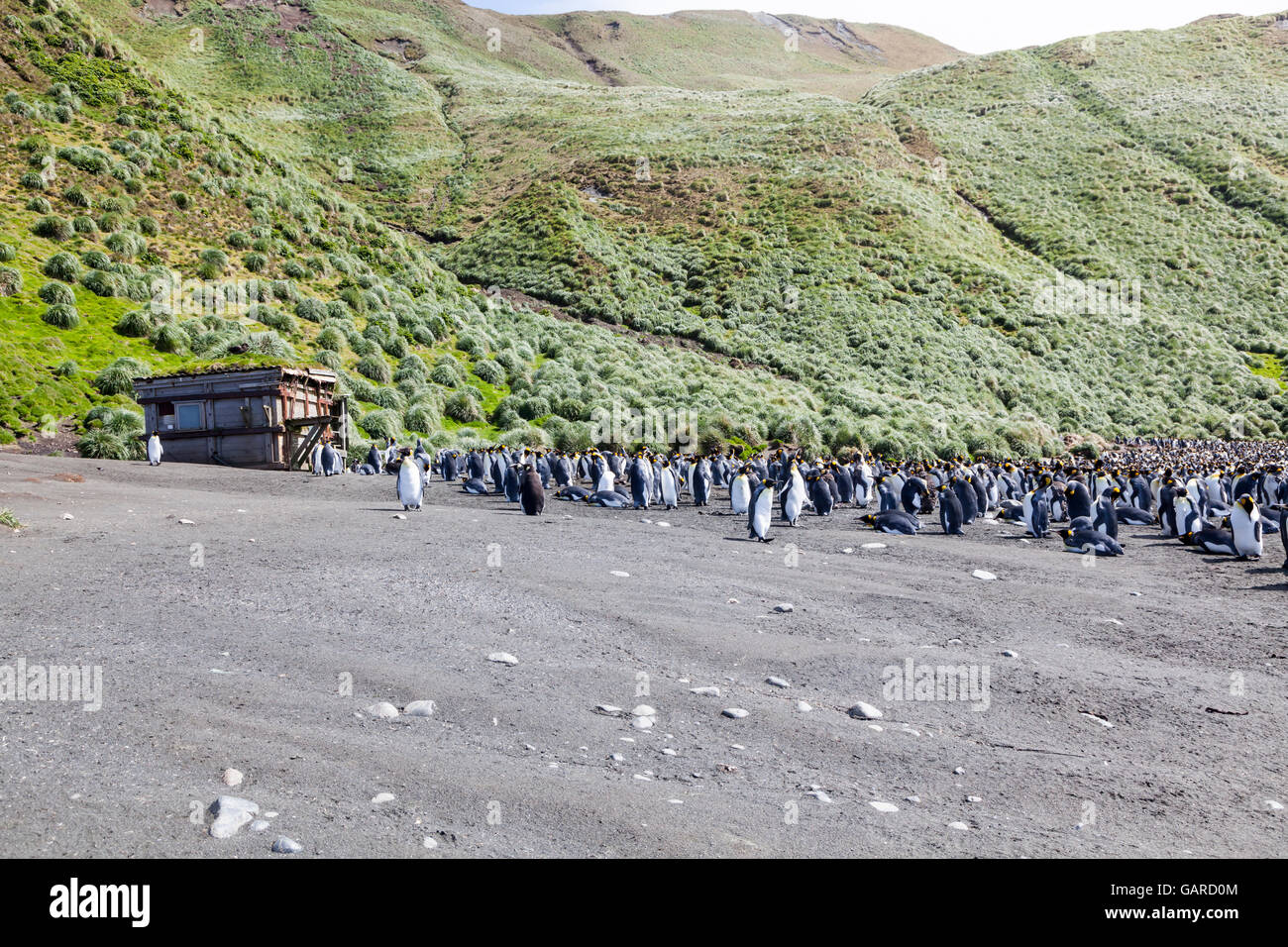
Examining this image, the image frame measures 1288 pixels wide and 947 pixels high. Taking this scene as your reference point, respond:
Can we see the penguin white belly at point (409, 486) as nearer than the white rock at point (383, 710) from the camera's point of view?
No

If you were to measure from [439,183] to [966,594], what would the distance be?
67719 mm

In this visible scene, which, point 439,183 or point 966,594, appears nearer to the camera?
point 966,594

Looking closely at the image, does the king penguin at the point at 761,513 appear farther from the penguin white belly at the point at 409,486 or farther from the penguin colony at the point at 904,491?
the penguin white belly at the point at 409,486

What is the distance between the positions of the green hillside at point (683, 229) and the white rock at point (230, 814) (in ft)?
74.8

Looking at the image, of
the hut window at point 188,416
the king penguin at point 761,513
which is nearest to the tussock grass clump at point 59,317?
the hut window at point 188,416

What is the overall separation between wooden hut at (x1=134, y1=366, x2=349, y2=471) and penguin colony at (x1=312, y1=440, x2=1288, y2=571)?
3.61ft

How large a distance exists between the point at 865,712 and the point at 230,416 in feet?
68.4

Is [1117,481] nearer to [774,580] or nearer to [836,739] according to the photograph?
[774,580]

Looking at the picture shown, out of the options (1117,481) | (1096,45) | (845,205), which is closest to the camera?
(1117,481)

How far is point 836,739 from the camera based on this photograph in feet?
19.7

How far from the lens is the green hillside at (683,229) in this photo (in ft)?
118

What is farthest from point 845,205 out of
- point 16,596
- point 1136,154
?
point 16,596

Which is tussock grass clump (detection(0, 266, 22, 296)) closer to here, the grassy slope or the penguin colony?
the grassy slope

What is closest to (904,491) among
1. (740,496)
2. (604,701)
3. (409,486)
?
(740,496)
